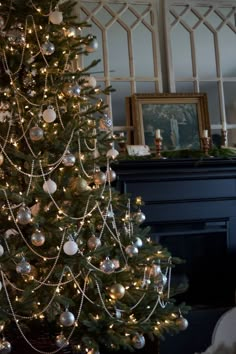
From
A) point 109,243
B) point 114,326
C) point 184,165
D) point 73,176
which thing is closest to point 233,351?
point 114,326

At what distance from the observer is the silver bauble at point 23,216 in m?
1.78

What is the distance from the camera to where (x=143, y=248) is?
2.06m

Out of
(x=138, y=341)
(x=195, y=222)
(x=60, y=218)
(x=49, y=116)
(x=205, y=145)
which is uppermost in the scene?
(x=49, y=116)

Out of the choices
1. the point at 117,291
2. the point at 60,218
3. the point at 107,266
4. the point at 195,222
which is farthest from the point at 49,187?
the point at 195,222

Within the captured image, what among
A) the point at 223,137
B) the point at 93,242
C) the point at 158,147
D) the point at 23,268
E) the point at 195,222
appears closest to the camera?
the point at 23,268

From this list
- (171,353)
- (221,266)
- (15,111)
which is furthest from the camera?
(221,266)

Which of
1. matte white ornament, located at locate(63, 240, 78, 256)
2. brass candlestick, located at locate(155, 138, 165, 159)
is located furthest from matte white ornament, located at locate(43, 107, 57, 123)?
brass candlestick, located at locate(155, 138, 165, 159)

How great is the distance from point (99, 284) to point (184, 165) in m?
1.20

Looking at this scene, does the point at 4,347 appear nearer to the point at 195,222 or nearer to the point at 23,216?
the point at 23,216

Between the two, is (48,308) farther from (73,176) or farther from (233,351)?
(233,351)

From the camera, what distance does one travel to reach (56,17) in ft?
6.35

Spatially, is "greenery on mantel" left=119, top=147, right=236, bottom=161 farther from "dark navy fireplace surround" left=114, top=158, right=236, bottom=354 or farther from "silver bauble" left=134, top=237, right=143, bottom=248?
"silver bauble" left=134, top=237, right=143, bottom=248

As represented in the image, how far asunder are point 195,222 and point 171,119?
65 centimetres

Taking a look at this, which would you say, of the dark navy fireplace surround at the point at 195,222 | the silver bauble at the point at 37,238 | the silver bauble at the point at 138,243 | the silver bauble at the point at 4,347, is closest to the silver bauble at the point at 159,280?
the silver bauble at the point at 138,243
